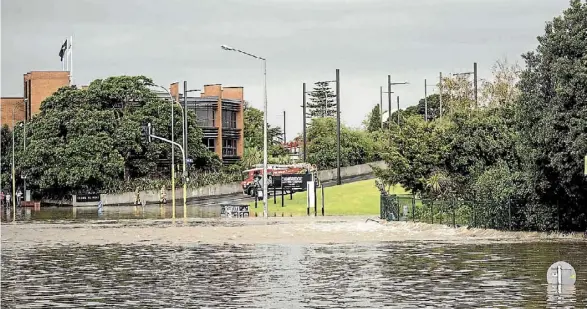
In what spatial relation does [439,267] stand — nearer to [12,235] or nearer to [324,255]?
[324,255]

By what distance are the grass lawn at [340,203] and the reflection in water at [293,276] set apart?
34172 mm

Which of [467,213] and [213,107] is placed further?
[213,107]

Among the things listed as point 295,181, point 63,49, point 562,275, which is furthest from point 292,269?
Answer: point 63,49

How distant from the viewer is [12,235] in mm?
45562

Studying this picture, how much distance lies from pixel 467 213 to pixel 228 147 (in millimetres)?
85862

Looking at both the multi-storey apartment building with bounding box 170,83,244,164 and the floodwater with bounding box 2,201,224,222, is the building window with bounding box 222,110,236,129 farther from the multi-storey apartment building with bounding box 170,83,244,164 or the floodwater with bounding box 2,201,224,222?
the floodwater with bounding box 2,201,224,222

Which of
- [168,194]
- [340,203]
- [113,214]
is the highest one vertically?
[168,194]

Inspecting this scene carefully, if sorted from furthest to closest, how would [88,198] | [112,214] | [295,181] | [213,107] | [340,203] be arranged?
[213,107] → [88,198] → [112,214] → [340,203] → [295,181]

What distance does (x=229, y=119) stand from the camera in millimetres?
128875

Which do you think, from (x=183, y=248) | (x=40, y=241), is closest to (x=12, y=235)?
(x=40, y=241)

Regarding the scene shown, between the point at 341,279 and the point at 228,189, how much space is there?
273ft

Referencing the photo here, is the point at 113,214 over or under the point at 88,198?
under

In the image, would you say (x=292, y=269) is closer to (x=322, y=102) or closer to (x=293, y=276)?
(x=293, y=276)

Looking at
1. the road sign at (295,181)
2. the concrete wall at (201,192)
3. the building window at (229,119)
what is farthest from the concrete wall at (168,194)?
the road sign at (295,181)
